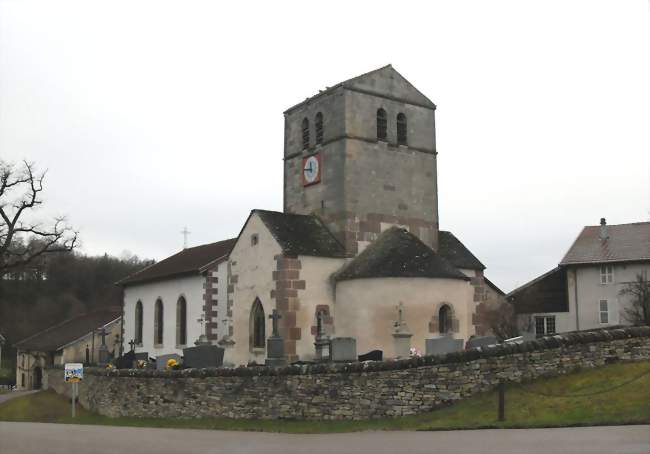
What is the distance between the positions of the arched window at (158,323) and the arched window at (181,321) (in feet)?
7.86

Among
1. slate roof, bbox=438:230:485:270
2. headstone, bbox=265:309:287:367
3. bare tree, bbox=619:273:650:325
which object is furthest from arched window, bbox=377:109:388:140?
bare tree, bbox=619:273:650:325

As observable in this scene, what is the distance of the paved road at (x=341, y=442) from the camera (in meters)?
11.4

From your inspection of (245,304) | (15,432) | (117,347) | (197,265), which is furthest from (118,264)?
(15,432)

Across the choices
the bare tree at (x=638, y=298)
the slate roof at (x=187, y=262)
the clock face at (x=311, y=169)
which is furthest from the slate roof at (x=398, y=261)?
the bare tree at (x=638, y=298)

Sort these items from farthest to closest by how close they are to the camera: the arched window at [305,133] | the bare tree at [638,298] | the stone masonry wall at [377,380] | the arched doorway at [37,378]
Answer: the arched doorway at [37,378] < the bare tree at [638,298] < the arched window at [305,133] < the stone masonry wall at [377,380]

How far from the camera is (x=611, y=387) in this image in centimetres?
1539

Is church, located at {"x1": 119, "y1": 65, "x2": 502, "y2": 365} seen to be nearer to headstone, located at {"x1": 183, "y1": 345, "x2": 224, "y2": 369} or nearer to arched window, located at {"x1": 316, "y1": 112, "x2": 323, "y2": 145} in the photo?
arched window, located at {"x1": 316, "y1": 112, "x2": 323, "y2": 145}

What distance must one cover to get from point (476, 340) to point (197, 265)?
1868 centimetres

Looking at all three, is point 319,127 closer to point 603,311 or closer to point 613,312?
point 603,311

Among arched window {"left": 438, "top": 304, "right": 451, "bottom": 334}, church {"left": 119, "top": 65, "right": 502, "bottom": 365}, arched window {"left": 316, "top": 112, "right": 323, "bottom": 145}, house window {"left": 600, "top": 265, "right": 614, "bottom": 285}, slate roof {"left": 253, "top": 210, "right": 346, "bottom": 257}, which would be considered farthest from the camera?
house window {"left": 600, "top": 265, "right": 614, "bottom": 285}

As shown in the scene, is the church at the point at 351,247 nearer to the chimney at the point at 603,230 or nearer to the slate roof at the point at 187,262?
the slate roof at the point at 187,262

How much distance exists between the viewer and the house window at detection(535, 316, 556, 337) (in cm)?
4328

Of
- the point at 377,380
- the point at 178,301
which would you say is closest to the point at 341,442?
the point at 377,380

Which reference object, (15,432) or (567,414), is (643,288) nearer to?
(567,414)
